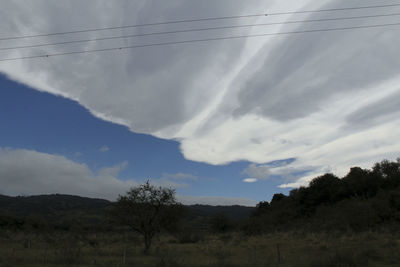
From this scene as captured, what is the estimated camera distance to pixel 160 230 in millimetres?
30234

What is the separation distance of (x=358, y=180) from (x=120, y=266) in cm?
5886

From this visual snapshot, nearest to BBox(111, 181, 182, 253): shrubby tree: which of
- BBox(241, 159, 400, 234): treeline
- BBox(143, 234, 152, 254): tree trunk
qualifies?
BBox(143, 234, 152, 254): tree trunk

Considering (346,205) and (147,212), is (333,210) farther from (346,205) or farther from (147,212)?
(147,212)

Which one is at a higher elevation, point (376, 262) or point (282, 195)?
point (282, 195)

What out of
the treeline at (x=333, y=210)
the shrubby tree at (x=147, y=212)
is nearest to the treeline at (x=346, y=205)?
the treeline at (x=333, y=210)

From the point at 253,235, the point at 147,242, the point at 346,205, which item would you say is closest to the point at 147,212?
the point at 147,242

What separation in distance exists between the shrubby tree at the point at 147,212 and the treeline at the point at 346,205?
87.4 feet

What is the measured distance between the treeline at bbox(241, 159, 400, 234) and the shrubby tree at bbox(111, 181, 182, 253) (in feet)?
87.4

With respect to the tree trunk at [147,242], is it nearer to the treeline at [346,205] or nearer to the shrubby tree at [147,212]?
the shrubby tree at [147,212]

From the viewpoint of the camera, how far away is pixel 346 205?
56.8 meters

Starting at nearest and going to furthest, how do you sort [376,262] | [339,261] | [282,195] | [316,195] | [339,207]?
[339,261] < [376,262] < [339,207] < [316,195] < [282,195]

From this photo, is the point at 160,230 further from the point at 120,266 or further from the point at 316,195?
the point at 316,195

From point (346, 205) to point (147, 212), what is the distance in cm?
4217

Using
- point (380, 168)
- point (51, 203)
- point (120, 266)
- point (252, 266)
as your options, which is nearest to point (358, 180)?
point (380, 168)
